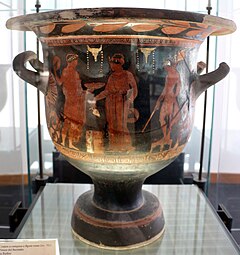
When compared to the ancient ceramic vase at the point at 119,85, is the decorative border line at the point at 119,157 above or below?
below

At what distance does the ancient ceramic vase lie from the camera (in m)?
0.74

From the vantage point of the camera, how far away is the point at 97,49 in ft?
2.53

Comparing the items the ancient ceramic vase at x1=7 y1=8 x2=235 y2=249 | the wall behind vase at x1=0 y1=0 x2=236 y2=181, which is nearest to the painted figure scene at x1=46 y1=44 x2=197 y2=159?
the ancient ceramic vase at x1=7 y1=8 x2=235 y2=249

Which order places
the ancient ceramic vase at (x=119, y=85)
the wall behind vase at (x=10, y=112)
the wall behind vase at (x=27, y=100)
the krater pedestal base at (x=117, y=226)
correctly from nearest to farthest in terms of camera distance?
the ancient ceramic vase at (x=119, y=85)
the krater pedestal base at (x=117, y=226)
the wall behind vase at (x=27, y=100)
the wall behind vase at (x=10, y=112)

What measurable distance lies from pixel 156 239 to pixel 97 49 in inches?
21.7

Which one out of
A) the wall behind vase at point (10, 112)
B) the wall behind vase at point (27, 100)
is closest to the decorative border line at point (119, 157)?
the wall behind vase at point (27, 100)

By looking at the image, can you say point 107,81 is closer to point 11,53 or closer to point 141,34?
point 141,34

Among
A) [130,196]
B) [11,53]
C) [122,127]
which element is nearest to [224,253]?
[130,196]

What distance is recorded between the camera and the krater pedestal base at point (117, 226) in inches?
36.8

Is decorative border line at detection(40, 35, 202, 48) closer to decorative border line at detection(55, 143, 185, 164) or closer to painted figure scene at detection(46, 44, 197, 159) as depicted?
painted figure scene at detection(46, 44, 197, 159)

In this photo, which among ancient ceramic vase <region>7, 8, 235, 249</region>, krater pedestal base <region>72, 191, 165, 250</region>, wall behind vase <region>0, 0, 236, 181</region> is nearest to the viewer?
ancient ceramic vase <region>7, 8, 235, 249</region>

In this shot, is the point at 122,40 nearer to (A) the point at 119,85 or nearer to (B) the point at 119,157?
(A) the point at 119,85

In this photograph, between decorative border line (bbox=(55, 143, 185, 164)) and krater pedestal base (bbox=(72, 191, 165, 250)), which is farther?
krater pedestal base (bbox=(72, 191, 165, 250))

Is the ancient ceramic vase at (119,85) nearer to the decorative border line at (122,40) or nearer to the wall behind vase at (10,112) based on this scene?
the decorative border line at (122,40)
